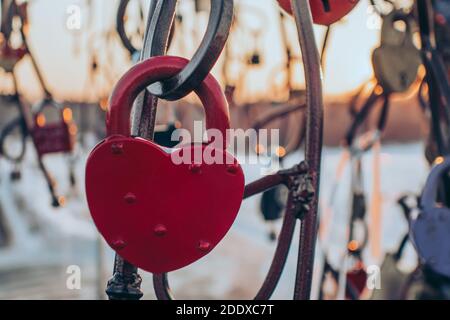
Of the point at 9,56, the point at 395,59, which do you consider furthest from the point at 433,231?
the point at 9,56

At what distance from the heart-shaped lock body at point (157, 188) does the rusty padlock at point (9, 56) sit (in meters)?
0.79

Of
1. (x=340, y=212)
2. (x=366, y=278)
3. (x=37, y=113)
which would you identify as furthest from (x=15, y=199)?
(x=366, y=278)

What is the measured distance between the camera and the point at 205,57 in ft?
1.24

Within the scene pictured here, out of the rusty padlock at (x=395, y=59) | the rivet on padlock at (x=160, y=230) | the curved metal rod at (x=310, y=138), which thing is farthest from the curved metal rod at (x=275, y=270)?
the rusty padlock at (x=395, y=59)

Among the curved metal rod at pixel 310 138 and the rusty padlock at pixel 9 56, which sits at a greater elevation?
the rusty padlock at pixel 9 56

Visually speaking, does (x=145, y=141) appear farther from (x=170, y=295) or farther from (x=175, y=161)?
(x=170, y=295)

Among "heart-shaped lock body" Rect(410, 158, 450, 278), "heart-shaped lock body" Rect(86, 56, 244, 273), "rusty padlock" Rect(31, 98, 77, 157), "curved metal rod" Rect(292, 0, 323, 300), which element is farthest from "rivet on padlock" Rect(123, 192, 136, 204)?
"rusty padlock" Rect(31, 98, 77, 157)

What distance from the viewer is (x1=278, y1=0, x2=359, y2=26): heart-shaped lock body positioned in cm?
51

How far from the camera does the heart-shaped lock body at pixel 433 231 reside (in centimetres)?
63

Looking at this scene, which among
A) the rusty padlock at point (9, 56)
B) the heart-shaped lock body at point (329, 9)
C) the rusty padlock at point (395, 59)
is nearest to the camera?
the heart-shaped lock body at point (329, 9)

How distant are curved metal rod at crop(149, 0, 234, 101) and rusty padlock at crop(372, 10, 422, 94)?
518mm

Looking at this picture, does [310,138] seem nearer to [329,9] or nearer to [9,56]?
[329,9]

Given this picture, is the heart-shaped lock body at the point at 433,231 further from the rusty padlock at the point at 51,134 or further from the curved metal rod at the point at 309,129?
the rusty padlock at the point at 51,134
